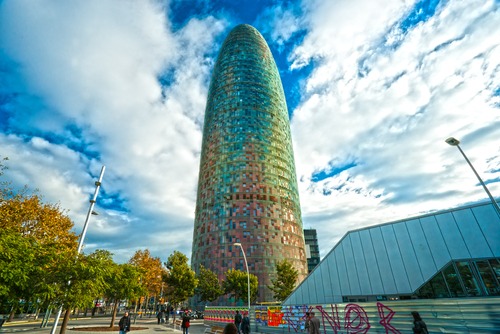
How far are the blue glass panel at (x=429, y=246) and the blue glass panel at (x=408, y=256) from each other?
0.29m

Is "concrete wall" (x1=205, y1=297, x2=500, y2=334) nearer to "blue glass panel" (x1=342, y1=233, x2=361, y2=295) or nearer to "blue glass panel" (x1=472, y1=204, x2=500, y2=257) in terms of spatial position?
"blue glass panel" (x1=342, y1=233, x2=361, y2=295)

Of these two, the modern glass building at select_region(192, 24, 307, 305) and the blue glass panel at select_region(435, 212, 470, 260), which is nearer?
the blue glass panel at select_region(435, 212, 470, 260)

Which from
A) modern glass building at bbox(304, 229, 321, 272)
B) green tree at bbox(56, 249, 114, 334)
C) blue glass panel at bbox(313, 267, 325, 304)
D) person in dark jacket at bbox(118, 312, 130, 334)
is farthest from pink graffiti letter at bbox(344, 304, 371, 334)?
modern glass building at bbox(304, 229, 321, 272)

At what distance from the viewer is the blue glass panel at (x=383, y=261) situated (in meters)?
19.1

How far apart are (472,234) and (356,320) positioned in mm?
10898

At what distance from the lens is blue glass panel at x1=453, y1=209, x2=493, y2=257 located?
16234 mm

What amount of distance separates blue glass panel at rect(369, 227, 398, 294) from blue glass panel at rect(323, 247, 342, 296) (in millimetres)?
4264

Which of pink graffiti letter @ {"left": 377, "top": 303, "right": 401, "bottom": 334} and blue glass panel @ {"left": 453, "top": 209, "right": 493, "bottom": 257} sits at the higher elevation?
blue glass panel @ {"left": 453, "top": 209, "right": 493, "bottom": 257}

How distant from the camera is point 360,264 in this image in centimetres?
2123

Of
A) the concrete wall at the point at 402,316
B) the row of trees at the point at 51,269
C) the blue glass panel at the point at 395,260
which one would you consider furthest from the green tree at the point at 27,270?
the blue glass panel at the point at 395,260

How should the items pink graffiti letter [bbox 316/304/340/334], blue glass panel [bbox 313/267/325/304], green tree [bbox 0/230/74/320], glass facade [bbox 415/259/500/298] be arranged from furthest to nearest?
blue glass panel [bbox 313/267/325/304] → glass facade [bbox 415/259/500/298] → pink graffiti letter [bbox 316/304/340/334] → green tree [bbox 0/230/74/320]

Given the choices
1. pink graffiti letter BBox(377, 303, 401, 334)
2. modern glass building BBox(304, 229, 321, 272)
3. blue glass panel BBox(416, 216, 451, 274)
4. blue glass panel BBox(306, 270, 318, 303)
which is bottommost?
Answer: pink graffiti letter BBox(377, 303, 401, 334)

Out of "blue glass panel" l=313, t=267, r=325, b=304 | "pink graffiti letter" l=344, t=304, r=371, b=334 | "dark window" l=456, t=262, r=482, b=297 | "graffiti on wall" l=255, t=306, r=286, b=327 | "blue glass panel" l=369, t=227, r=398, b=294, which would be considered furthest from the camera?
"blue glass panel" l=313, t=267, r=325, b=304

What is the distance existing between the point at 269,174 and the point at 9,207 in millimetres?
55053
